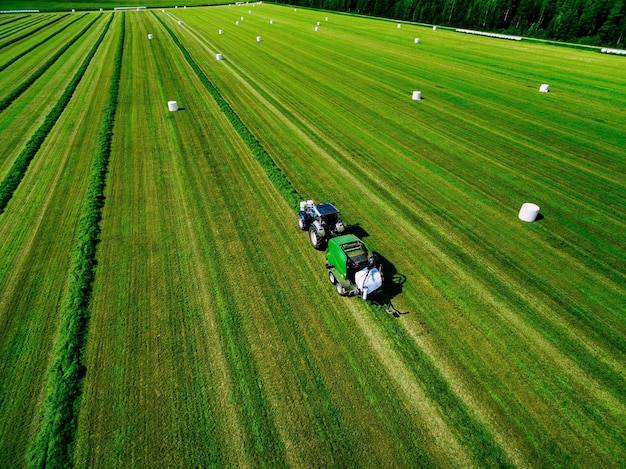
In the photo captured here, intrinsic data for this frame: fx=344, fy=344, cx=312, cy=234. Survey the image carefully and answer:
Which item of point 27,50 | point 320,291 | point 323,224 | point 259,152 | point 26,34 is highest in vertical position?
point 26,34

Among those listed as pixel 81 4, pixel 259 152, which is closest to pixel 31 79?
pixel 259 152

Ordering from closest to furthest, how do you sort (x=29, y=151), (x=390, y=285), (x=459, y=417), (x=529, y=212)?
(x=459, y=417) < (x=390, y=285) < (x=529, y=212) < (x=29, y=151)

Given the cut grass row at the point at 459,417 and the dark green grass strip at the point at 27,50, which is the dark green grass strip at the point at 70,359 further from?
the dark green grass strip at the point at 27,50

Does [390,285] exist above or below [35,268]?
above

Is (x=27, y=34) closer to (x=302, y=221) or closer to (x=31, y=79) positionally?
(x=31, y=79)

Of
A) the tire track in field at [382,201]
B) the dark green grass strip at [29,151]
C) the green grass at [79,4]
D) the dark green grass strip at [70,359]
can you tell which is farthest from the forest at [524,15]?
the dark green grass strip at [70,359]

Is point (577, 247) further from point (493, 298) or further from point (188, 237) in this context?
point (188, 237)
